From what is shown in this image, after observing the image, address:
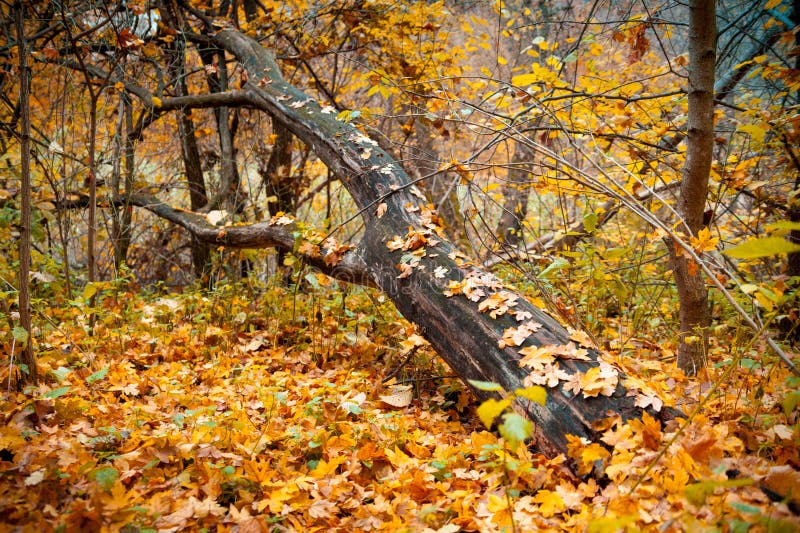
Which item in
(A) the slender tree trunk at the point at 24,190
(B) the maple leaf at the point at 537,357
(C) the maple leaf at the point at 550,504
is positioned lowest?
(C) the maple leaf at the point at 550,504

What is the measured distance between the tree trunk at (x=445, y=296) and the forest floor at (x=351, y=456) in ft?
0.56

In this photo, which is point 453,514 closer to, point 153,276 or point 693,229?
point 693,229

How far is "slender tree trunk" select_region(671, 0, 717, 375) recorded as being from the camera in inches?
93.1

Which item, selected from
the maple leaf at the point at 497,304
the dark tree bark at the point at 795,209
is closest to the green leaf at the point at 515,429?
the maple leaf at the point at 497,304

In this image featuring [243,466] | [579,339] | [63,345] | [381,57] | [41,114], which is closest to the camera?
[243,466]

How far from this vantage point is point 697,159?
2.50 metres

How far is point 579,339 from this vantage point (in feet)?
7.59

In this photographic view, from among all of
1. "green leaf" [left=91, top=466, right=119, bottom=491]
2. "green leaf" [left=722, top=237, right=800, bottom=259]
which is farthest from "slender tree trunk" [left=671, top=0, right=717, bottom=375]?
"green leaf" [left=91, top=466, right=119, bottom=491]

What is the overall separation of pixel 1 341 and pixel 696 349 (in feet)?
13.7

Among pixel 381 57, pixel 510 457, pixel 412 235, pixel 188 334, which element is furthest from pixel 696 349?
pixel 381 57

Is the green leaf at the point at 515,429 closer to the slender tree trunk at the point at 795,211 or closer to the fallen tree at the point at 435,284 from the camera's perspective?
the fallen tree at the point at 435,284

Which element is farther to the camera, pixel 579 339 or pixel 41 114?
pixel 41 114

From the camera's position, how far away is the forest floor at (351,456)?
151 cm

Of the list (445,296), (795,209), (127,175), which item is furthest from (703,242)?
(127,175)
